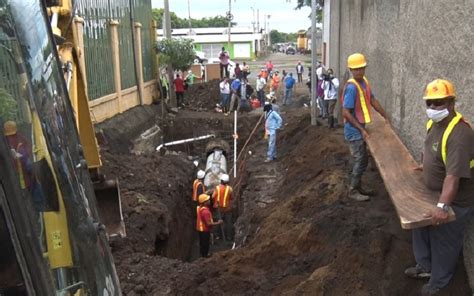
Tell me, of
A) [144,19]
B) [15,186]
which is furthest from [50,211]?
[144,19]

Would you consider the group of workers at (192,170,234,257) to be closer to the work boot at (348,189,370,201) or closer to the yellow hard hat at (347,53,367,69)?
the work boot at (348,189,370,201)

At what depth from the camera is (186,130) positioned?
22.5 meters

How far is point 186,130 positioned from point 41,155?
20308 mm

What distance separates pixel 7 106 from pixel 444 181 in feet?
11.9

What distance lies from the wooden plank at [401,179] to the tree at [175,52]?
16.8 meters

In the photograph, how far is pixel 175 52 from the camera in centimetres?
2392

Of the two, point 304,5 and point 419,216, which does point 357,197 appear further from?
point 304,5

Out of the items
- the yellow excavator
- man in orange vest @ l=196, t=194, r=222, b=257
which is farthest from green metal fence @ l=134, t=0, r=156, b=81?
the yellow excavator

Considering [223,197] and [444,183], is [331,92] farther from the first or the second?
[444,183]

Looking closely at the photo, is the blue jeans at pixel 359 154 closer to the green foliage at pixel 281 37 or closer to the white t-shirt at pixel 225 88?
the white t-shirt at pixel 225 88

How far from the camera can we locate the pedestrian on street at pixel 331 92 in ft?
51.0

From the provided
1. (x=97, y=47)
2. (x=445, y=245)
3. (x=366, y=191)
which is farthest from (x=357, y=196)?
(x=97, y=47)

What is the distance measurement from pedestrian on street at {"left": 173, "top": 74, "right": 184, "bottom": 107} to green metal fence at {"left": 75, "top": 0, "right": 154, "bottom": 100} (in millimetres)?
2363

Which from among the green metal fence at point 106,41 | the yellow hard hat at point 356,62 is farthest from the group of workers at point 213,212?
the yellow hard hat at point 356,62
